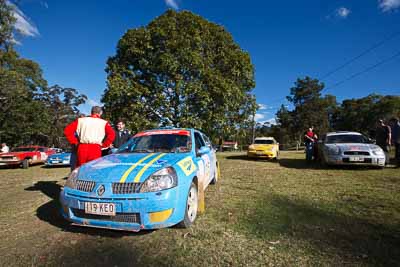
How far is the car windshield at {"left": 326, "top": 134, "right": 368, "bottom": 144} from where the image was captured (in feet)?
26.0

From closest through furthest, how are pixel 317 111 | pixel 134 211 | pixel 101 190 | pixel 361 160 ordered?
1. pixel 134 211
2. pixel 101 190
3. pixel 361 160
4. pixel 317 111

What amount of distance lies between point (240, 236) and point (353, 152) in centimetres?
637

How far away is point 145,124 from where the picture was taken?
38.2 ft

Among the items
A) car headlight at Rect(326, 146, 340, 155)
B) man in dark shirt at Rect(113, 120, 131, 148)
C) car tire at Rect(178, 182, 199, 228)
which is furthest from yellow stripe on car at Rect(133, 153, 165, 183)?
car headlight at Rect(326, 146, 340, 155)

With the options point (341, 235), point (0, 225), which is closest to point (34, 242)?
point (0, 225)

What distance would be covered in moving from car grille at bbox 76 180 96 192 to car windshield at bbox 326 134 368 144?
27.7 ft

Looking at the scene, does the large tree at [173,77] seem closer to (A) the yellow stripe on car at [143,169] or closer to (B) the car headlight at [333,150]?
(B) the car headlight at [333,150]

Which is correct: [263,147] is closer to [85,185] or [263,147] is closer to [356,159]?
[356,159]

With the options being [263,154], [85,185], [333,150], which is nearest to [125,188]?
[85,185]

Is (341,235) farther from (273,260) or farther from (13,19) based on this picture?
(13,19)

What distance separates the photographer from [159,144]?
4.03 metres

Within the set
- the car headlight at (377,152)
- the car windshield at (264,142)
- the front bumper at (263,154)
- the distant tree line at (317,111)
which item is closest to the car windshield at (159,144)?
the car headlight at (377,152)

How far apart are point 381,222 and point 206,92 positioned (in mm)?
9536

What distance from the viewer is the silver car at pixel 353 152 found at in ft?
22.5
